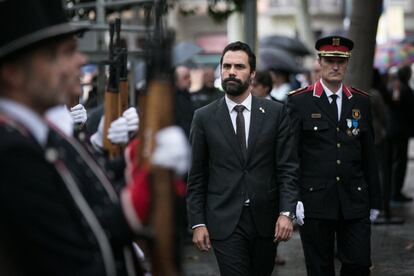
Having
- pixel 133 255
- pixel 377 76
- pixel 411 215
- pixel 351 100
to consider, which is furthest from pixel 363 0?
pixel 133 255

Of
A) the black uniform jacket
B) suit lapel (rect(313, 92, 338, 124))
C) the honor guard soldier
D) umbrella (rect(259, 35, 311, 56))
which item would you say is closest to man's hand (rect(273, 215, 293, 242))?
suit lapel (rect(313, 92, 338, 124))

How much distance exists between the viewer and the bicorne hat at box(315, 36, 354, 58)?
305 inches

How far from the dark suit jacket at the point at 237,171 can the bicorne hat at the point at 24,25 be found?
3.63 meters

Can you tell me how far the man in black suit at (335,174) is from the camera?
288 inches

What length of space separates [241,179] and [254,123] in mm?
411

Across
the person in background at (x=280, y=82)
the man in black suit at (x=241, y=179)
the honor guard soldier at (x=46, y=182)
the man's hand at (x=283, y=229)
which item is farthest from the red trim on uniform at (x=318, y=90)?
the person in background at (x=280, y=82)

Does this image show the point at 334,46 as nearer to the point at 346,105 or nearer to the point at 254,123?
the point at 346,105

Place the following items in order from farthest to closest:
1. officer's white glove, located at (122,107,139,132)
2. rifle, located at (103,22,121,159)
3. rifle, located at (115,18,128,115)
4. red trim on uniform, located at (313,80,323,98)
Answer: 1. red trim on uniform, located at (313,80,323,98)
2. rifle, located at (115,18,128,115)
3. rifle, located at (103,22,121,159)
4. officer's white glove, located at (122,107,139,132)

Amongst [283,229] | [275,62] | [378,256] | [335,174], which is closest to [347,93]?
[335,174]

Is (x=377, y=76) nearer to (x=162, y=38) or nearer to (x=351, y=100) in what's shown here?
(x=351, y=100)

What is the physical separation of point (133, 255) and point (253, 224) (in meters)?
3.22

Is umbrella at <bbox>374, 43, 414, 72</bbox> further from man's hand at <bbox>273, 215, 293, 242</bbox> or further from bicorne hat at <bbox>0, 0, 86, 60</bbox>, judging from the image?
bicorne hat at <bbox>0, 0, 86, 60</bbox>

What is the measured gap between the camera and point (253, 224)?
668 cm

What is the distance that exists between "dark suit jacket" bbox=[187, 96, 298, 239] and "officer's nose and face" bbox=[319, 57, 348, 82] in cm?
79
